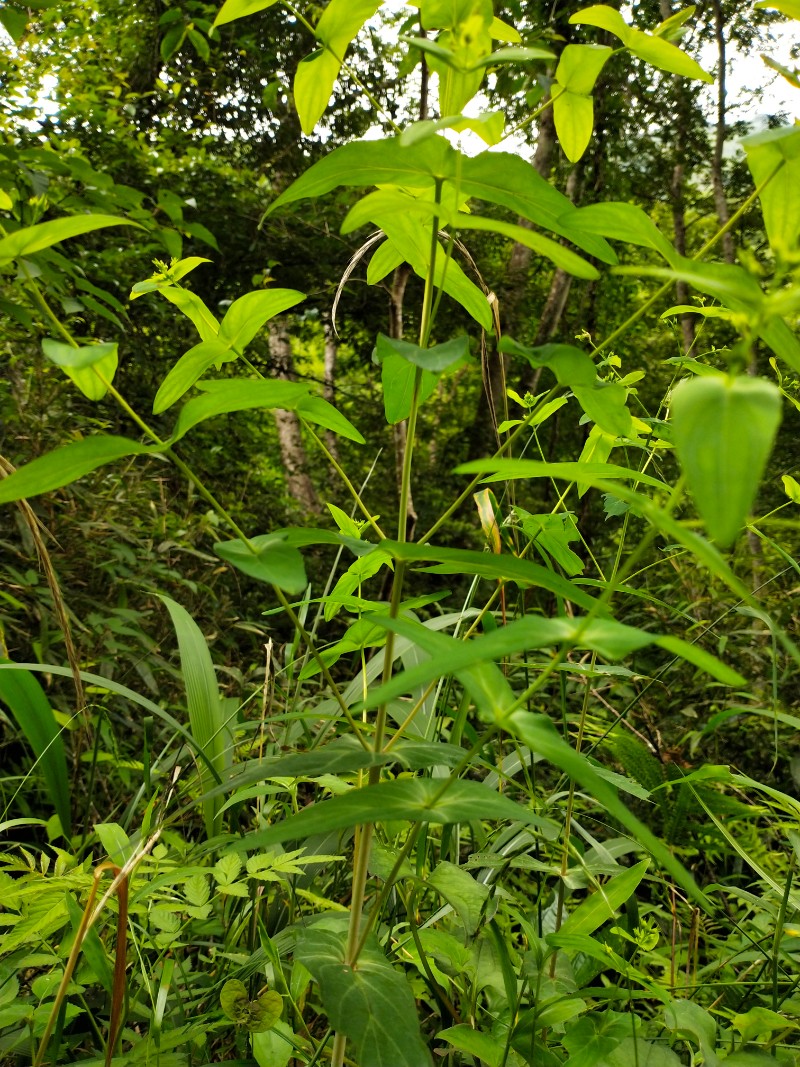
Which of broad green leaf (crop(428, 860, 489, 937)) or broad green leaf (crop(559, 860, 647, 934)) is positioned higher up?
broad green leaf (crop(428, 860, 489, 937))

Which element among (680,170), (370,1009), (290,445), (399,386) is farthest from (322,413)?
(680,170)

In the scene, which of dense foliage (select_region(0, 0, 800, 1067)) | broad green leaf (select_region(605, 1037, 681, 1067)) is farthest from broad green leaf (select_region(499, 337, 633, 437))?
broad green leaf (select_region(605, 1037, 681, 1067))

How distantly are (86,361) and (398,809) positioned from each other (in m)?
0.24

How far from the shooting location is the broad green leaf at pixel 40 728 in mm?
771

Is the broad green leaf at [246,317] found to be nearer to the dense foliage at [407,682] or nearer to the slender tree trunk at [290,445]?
the dense foliage at [407,682]

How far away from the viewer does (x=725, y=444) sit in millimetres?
219

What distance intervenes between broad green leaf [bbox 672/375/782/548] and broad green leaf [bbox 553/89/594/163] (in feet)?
0.97

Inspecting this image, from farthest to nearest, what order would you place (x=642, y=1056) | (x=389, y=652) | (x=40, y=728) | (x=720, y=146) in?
(x=720, y=146), (x=40, y=728), (x=642, y=1056), (x=389, y=652)

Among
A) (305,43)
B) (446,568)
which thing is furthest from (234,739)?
(305,43)

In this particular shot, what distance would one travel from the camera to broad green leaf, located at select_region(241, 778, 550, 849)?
32 centimetres

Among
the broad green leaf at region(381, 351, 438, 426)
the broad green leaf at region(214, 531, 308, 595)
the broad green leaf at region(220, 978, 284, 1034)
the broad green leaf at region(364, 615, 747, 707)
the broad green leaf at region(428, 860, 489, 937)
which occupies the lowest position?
the broad green leaf at region(220, 978, 284, 1034)

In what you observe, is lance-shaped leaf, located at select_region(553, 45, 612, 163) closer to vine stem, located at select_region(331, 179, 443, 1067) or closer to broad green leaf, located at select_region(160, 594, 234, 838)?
vine stem, located at select_region(331, 179, 443, 1067)

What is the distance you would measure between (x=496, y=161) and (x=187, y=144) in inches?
145

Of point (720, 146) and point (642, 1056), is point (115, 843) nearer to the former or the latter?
point (642, 1056)
